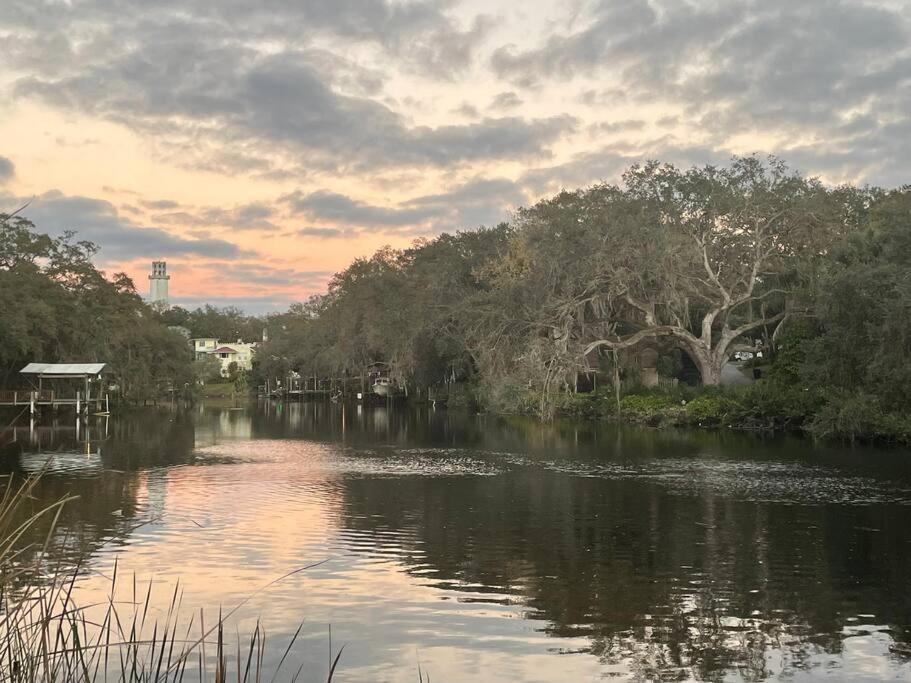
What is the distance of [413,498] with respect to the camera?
836 inches

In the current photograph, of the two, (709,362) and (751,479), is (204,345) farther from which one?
(751,479)

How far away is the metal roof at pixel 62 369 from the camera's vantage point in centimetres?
5375

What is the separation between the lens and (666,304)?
155 feet

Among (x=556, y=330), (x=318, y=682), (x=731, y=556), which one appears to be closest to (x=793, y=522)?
(x=731, y=556)

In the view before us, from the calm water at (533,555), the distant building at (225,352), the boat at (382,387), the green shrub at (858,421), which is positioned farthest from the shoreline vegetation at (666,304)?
the distant building at (225,352)

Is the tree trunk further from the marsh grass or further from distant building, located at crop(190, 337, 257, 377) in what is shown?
distant building, located at crop(190, 337, 257, 377)

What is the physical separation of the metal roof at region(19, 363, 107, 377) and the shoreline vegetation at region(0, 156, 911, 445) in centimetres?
119

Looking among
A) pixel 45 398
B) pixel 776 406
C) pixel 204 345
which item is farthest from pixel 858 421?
pixel 204 345

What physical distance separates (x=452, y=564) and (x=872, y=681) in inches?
266

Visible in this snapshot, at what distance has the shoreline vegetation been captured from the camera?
34.3 meters

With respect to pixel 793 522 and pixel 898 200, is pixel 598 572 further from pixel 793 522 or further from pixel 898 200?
pixel 898 200

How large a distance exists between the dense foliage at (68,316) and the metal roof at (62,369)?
2.84ft

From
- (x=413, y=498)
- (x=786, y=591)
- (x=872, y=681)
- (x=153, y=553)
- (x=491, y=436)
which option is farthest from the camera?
(x=491, y=436)

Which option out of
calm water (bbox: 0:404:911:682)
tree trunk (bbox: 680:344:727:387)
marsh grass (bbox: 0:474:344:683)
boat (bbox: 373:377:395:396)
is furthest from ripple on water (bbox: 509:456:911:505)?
boat (bbox: 373:377:395:396)
